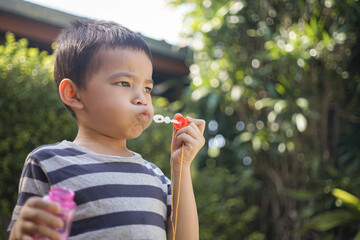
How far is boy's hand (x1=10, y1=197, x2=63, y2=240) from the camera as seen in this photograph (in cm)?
93

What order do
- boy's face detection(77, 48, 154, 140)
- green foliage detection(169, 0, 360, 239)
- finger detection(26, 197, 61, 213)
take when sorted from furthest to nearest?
green foliage detection(169, 0, 360, 239), boy's face detection(77, 48, 154, 140), finger detection(26, 197, 61, 213)

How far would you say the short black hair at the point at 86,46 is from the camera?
1.43m

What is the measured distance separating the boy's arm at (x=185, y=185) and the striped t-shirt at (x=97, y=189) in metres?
0.10

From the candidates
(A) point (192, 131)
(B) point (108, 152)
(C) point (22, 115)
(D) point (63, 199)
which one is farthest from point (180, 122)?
(C) point (22, 115)

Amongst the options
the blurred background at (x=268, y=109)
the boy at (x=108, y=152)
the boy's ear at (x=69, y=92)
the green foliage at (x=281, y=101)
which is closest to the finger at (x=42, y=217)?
the boy at (x=108, y=152)

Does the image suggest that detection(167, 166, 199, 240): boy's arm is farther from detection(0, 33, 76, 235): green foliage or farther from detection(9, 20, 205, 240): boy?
detection(0, 33, 76, 235): green foliage

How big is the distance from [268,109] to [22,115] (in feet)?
9.44

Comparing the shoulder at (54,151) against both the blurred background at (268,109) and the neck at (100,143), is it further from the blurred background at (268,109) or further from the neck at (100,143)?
the blurred background at (268,109)

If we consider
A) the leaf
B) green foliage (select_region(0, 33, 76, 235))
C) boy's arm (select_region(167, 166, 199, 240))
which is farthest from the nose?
the leaf

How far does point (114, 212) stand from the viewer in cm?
125

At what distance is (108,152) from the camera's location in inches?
55.3

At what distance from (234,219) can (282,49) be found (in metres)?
1.90

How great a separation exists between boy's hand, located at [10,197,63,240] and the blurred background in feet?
8.34

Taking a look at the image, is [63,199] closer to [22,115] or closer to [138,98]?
[138,98]
